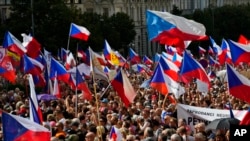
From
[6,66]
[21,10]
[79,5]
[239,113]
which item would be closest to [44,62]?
[6,66]

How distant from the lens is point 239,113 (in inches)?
580

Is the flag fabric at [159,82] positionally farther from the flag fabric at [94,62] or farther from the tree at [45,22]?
the tree at [45,22]

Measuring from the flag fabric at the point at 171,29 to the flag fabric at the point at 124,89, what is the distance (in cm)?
260

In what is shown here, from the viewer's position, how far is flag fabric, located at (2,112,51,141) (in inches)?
430

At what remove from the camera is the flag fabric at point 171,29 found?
2050cm

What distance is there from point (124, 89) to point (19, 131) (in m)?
7.16

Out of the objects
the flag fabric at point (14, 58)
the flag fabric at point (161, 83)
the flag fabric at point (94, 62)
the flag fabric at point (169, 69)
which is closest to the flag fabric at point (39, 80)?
the flag fabric at point (94, 62)

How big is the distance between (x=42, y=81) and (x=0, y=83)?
12.7m

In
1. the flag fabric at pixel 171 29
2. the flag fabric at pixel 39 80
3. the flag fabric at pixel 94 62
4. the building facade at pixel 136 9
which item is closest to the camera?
the flag fabric at pixel 94 62

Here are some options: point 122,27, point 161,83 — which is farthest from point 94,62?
point 122,27

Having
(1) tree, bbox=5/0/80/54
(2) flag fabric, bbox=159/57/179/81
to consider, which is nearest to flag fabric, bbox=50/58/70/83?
(2) flag fabric, bbox=159/57/179/81

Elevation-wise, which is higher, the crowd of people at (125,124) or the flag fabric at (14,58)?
the crowd of people at (125,124)

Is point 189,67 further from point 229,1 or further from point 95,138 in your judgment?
point 229,1

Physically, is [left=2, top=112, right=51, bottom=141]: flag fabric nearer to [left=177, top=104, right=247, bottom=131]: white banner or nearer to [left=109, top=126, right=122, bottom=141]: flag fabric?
[left=109, top=126, right=122, bottom=141]: flag fabric
